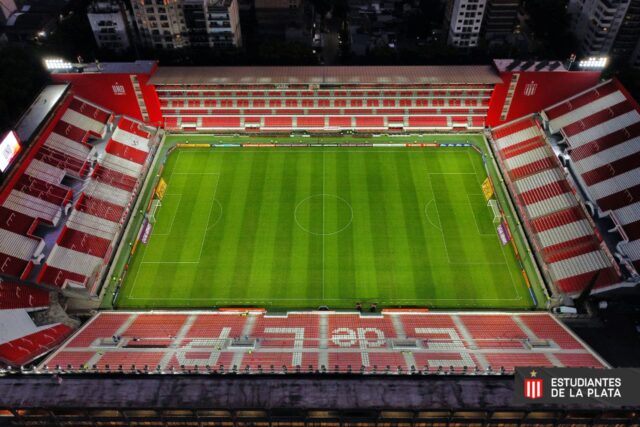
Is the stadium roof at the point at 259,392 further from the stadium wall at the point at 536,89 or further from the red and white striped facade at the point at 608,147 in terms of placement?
the stadium wall at the point at 536,89

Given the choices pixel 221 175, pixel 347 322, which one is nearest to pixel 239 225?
pixel 221 175

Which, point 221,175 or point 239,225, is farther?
point 221,175

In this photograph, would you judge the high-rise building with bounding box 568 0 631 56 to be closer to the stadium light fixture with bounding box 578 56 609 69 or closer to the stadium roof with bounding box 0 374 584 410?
the stadium light fixture with bounding box 578 56 609 69

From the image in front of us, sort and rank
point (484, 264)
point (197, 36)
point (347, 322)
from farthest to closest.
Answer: point (197, 36)
point (484, 264)
point (347, 322)

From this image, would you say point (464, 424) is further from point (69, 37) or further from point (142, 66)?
point (69, 37)
